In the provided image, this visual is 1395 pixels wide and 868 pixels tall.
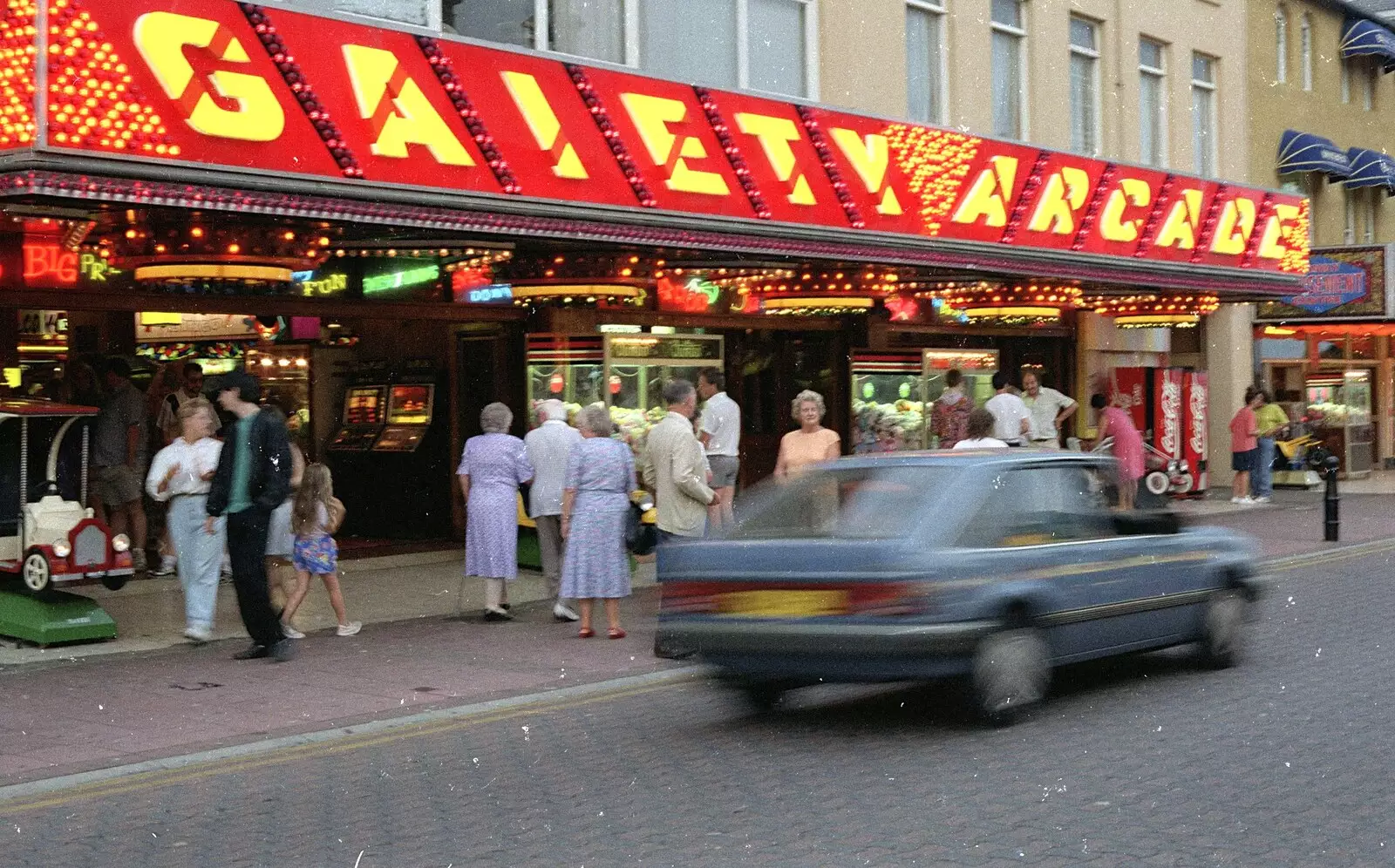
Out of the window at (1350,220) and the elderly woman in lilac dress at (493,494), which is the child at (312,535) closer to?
the elderly woman in lilac dress at (493,494)

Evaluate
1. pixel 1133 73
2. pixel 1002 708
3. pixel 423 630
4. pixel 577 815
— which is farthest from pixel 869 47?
pixel 577 815

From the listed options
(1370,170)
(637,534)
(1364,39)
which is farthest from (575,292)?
(1364,39)

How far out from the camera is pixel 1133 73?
2462 cm

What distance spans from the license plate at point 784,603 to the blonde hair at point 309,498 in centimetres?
431

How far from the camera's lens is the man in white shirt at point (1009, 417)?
653 inches

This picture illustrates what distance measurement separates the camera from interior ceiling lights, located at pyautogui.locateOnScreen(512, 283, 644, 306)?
1552cm

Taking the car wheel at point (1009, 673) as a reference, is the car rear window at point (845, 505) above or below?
above

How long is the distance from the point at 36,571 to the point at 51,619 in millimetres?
468

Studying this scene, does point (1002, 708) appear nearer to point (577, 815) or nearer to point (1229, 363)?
point (577, 815)

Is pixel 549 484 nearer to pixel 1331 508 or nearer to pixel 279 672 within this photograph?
pixel 279 672

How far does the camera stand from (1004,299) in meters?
21.4

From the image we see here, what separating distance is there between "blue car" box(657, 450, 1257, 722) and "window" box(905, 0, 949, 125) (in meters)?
11.8

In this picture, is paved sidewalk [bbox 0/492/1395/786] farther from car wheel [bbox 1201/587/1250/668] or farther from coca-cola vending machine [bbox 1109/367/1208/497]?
coca-cola vending machine [bbox 1109/367/1208/497]

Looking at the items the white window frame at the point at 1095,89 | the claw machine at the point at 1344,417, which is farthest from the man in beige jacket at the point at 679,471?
the claw machine at the point at 1344,417
